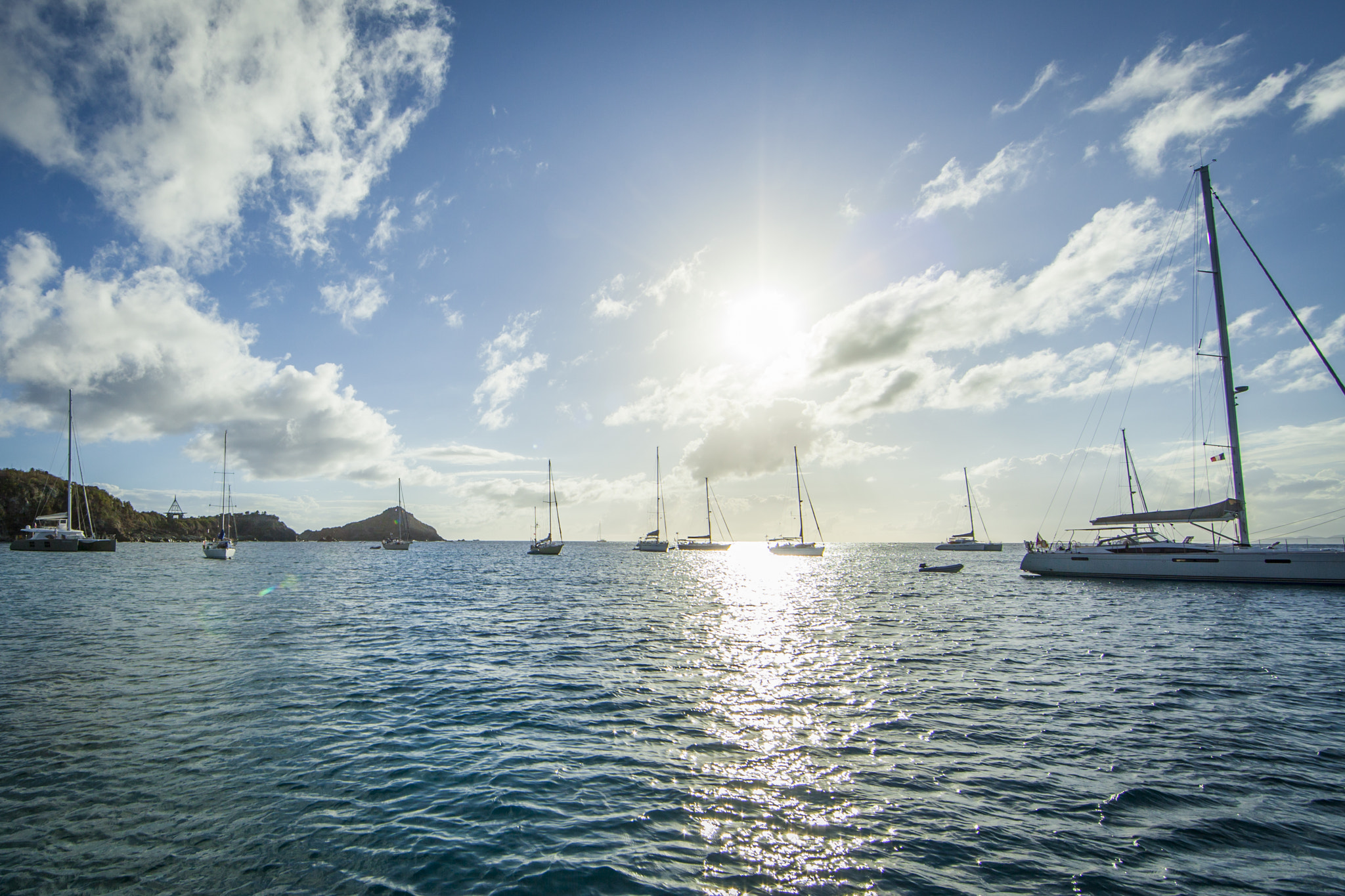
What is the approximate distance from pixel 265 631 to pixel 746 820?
2664cm

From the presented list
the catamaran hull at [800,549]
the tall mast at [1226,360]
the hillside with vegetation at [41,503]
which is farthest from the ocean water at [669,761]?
the hillside with vegetation at [41,503]

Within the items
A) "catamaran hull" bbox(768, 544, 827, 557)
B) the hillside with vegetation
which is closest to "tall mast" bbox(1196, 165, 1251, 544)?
"catamaran hull" bbox(768, 544, 827, 557)

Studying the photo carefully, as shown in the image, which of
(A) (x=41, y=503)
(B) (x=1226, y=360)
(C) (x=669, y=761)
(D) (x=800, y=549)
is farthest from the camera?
(A) (x=41, y=503)

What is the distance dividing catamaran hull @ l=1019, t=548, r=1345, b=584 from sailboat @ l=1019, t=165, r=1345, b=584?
47mm

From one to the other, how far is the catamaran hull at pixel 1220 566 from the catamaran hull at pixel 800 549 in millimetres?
75492

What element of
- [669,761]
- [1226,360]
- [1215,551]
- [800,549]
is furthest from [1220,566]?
[800,549]

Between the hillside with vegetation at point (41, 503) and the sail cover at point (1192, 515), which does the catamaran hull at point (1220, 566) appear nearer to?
the sail cover at point (1192, 515)

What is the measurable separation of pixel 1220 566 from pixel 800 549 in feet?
291

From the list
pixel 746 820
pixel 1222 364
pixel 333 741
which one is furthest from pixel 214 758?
pixel 1222 364

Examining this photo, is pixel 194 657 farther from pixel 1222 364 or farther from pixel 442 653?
pixel 1222 364

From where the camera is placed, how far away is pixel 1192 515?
43.8m

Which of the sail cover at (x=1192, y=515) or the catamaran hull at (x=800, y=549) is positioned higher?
the sail cover at (x=1192, y=515)

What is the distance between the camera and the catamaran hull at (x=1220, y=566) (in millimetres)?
39594

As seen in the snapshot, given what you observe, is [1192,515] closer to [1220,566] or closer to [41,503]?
[1220,566]
